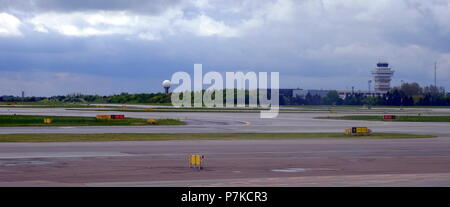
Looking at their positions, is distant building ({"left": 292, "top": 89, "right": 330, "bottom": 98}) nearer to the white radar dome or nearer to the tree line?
the tree line

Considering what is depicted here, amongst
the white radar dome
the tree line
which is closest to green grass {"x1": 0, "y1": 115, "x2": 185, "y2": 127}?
the tree line

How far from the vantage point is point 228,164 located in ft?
82.4

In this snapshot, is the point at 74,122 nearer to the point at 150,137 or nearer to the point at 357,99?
the point at 150,137

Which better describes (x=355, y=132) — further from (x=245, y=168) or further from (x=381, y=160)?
(x=245, y=168)

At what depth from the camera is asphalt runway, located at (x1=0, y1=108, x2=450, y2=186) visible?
65.3 feet
